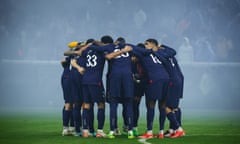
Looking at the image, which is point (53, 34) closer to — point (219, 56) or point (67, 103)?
point (219, 56)

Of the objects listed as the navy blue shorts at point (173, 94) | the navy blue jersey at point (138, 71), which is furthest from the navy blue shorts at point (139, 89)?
the navy blue shorts at point (173, 94)

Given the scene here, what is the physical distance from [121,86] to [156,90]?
26.3 inches

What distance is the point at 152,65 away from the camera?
12516 mm

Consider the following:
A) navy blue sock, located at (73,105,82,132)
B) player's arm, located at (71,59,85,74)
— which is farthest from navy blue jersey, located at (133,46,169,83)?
navy blue sock, located at (73,105,82,132)

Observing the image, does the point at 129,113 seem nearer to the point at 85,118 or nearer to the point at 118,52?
the point at 85,118

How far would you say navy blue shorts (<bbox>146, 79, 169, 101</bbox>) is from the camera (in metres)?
12.3

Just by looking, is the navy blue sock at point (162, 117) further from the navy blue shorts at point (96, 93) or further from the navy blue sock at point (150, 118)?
the navy blue shorts at point (96, 93)

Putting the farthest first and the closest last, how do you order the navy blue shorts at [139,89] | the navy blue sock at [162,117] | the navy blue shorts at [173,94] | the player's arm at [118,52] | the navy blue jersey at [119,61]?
1. the navy blue shorts at [139,89]
2. the navy blue shorts at [173,94]
3. the navy blue sock at [162,117]
4. the navy blue jersey at [119,61]
5. the player's arm at [118,52]

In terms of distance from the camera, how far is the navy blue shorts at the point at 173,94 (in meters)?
12.7

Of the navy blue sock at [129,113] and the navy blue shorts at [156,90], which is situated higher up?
the navy blue shorts at [156,90]

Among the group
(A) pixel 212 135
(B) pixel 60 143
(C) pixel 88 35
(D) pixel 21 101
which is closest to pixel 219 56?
(C) pixel 88 35

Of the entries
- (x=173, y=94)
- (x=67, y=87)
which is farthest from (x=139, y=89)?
(x=67, y=87)

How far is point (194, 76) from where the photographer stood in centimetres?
3180

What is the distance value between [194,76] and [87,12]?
8.33 m
